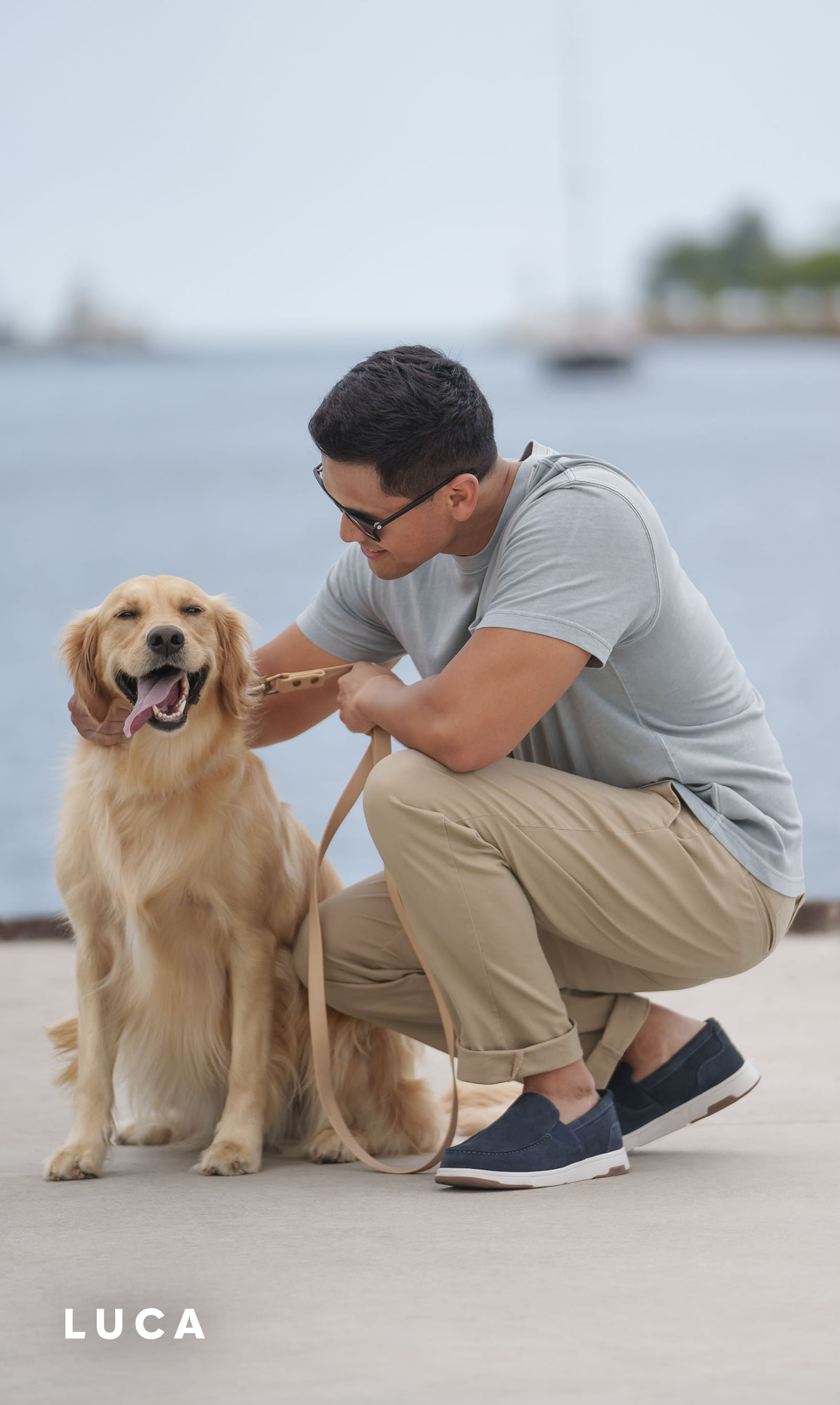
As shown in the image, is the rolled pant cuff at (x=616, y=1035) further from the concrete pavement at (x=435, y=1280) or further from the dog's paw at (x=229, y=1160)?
the dog's paw at (x=229, y=1160)

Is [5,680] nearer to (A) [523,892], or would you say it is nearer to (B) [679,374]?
(A) [523,892]

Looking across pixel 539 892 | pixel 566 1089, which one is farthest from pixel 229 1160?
pixel 539 892

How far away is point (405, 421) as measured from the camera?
2350 millimetres

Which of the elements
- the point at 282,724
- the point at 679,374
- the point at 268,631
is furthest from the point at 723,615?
the point at 679,374

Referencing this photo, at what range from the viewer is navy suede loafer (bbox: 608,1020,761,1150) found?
8.53 feet

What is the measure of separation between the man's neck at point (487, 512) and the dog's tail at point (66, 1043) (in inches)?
44.4

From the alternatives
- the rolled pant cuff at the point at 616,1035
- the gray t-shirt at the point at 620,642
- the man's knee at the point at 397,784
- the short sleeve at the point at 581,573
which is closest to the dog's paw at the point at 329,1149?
the rolled pant cuff at the point at 616,1035

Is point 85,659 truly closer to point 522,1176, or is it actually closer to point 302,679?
point 302,679

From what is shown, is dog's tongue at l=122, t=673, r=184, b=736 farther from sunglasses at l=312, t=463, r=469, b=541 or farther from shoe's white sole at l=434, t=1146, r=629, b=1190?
shoe's white sole at l=434, t=1146, r=629, b=1190

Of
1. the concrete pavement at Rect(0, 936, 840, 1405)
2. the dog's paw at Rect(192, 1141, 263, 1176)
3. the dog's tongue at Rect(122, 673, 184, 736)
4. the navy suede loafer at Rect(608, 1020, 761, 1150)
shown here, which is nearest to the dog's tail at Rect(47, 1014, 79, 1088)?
the concrete pavement at Rect(0, 936, 840, 1405)

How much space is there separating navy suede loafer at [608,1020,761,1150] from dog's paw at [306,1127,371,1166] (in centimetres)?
49

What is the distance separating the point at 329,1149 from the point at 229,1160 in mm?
210

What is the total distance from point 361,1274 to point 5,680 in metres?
17.3

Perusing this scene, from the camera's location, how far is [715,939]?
2.51 meters
